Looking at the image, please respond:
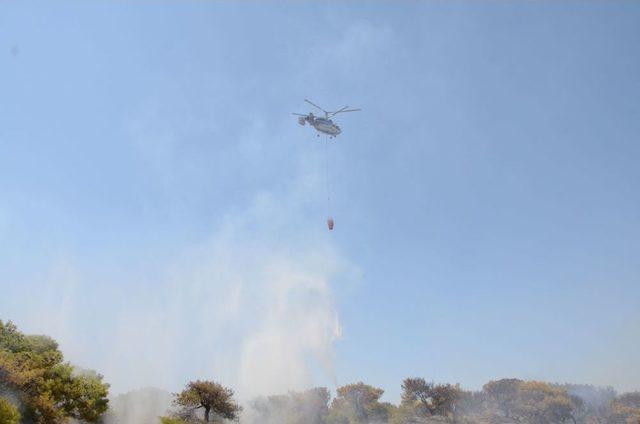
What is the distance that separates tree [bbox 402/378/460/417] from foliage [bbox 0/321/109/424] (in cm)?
8296

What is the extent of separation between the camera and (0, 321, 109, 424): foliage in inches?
1655

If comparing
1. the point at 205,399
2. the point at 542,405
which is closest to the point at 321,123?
the point at 205,399

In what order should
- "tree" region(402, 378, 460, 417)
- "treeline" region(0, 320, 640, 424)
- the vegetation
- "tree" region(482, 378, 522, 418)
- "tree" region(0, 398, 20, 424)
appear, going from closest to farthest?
"tree" region(0, 398, 20, 424)
"treeline" region(0, 320, 640, 424)
the vegetation
"tree" region(402, 378, 460, 417)
"tree" region(482, 378, 522, 418)

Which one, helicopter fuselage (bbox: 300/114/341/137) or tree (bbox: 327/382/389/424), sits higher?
helicopter fuselage (bbox: 300/114/341/137)

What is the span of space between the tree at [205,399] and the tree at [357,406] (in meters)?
64.6

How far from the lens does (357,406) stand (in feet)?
413

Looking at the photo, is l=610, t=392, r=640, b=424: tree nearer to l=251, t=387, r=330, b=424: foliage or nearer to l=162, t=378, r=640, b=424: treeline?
l=162, t=378, r=640, b=424: treeline

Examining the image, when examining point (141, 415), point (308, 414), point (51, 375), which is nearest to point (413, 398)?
point (308, 414)

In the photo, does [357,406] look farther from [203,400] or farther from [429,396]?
[203,400]

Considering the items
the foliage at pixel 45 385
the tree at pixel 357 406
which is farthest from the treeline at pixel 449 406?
the foliage at pixel 45 385

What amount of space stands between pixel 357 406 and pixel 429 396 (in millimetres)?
24405

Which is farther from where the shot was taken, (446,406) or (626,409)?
(626,409)

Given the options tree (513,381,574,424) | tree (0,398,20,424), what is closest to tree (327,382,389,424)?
tree (513,381,574,424)

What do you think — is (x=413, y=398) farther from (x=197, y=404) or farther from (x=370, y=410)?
(x=197, y=404)
